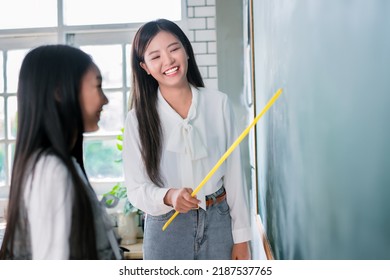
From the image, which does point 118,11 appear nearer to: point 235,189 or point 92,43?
point 92,43

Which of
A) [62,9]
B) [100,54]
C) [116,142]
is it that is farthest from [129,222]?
[62,9]

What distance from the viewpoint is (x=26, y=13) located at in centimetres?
71

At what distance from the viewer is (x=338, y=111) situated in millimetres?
412

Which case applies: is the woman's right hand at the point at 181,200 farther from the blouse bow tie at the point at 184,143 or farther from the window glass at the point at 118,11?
the window glass at the point at 118,11

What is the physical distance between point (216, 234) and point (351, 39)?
386 millimetres

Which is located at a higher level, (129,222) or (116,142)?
(116,142)

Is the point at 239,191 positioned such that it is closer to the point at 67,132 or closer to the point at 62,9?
the point at 67,132

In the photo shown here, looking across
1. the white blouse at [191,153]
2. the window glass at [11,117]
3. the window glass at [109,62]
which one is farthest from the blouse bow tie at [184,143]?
the window glass at [11,117]

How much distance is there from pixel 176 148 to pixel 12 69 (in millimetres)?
264

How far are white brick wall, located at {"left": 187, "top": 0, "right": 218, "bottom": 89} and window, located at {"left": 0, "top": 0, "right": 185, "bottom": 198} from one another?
0.07 feet

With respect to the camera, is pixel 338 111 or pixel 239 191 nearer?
pixel 338 111

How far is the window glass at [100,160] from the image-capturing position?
2.10ft

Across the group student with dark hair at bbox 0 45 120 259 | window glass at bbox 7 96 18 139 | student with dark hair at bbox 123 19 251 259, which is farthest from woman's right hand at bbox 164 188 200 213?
window glass at bbox 7 96 18 139
